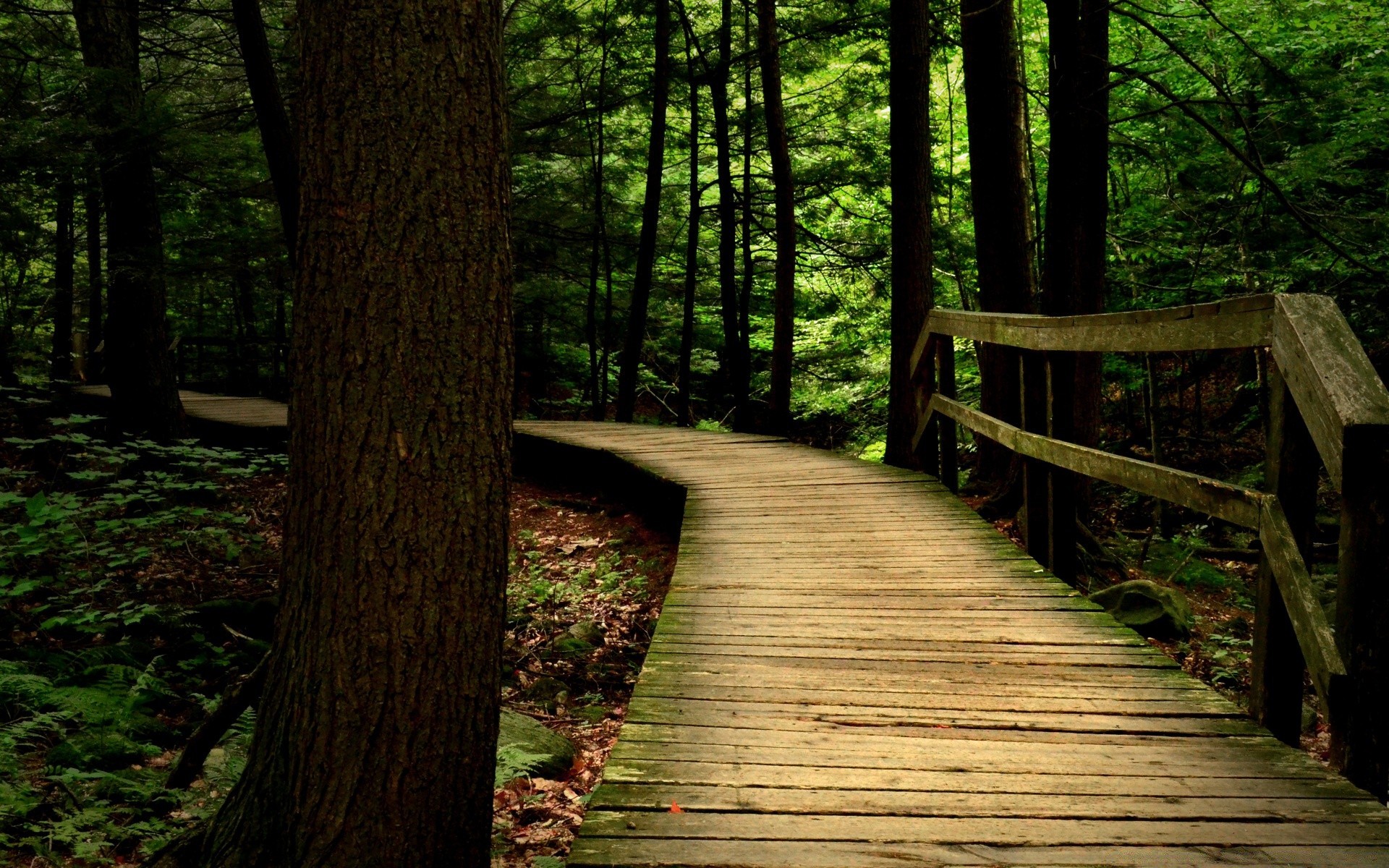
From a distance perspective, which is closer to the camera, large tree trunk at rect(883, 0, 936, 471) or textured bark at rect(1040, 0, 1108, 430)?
textured bark at rect(1040, 0, 1108, 430)

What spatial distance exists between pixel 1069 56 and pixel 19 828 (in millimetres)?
8371

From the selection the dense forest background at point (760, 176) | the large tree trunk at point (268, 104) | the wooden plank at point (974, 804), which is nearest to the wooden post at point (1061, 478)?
the wooden plank at point (974, 804)

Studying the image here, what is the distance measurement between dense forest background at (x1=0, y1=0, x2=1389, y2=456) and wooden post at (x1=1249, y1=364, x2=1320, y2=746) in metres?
4.80

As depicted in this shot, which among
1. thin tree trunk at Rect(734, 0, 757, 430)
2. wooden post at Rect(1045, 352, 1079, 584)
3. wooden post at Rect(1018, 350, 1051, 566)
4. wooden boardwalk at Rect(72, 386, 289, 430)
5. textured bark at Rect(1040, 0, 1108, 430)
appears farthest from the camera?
thin tree trunk at Rect(734, 0, 757, 430)

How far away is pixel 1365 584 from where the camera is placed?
227 centimetres

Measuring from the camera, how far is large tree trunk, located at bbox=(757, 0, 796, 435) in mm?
12781

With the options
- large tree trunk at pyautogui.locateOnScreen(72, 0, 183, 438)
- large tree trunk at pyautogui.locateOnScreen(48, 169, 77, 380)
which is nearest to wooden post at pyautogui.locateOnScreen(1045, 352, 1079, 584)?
large tree trunk at pyautogui.locateOnScreen(72, 0, 183, 438)

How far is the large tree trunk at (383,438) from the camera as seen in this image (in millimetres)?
2328

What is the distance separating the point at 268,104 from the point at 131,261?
2926 mm

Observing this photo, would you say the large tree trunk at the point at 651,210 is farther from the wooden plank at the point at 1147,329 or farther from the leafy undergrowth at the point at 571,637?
the wooden plank at the point at 1147,329

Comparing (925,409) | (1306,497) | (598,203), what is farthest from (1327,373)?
(598,203)

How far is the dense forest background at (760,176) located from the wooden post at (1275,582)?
15.7 feet

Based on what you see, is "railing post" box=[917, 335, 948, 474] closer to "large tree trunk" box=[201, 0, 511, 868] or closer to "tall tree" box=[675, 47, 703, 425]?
"large tree trunk" box=[201, 0, 511, 868]

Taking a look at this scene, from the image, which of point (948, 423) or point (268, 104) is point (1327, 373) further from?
point (268, 104)
